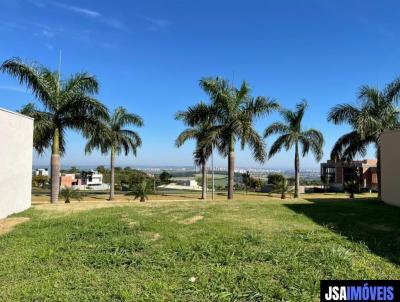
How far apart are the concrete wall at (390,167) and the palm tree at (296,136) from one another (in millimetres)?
11360

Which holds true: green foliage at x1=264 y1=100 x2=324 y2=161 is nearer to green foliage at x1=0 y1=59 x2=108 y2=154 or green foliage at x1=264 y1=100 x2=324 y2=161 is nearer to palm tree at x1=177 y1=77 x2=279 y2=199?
palm tree at x1=177 y1=77 x2=279 y2=199

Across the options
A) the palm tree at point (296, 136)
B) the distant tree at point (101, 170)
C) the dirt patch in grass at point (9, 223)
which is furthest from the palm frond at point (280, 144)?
the distant tree at point (101, 170)

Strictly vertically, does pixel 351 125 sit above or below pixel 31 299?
above

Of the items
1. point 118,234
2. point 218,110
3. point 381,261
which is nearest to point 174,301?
point 381,261

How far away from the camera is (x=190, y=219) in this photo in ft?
32.2

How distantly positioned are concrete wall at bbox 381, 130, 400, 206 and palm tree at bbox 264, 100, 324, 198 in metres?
11.4

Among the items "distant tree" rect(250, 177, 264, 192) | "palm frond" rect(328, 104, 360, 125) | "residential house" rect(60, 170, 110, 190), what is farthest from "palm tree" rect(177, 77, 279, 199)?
"residential house" rect(60, 170, 110, 190)

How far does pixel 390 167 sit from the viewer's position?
13.1 meters

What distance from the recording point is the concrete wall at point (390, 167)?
1262 cm

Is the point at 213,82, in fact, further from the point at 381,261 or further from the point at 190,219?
the point at 381,261

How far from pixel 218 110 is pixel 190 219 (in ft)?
34.8

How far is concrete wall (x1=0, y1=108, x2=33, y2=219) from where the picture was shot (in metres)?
10.4

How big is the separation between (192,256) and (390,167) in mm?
9472

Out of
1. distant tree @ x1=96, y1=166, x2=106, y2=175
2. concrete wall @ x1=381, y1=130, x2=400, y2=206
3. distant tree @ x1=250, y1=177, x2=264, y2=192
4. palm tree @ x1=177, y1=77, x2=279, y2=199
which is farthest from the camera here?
distant tree @ x1=96, y1=166, x2=106, y2=175
